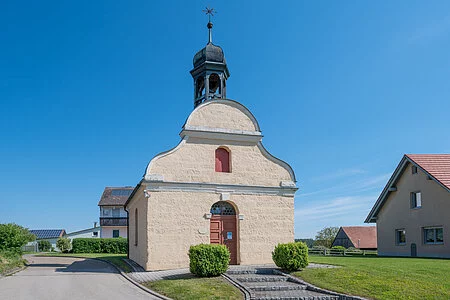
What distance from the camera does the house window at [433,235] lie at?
95.0ft

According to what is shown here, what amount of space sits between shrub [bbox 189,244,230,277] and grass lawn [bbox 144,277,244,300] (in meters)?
Answer: 0.31

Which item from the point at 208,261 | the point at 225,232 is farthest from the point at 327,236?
the point at 208,261

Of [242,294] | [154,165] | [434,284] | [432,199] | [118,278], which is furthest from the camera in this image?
[432,199]

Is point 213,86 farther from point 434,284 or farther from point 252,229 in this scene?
point 434,284

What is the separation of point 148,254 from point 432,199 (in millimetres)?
20283

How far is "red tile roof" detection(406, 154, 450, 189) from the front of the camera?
93.0ft

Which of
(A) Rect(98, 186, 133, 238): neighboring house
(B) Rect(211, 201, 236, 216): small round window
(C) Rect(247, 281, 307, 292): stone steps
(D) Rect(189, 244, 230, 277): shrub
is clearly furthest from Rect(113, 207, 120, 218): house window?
(C) Rect(247, 281, 307, 292): stone steps

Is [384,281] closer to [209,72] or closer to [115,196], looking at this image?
[209,72]

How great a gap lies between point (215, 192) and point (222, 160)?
5.37ft

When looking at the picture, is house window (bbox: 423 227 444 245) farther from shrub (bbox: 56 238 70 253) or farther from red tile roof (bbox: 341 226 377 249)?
shrub (bbox: 56 238 70 253)

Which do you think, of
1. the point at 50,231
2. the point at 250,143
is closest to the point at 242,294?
the point at 250,143

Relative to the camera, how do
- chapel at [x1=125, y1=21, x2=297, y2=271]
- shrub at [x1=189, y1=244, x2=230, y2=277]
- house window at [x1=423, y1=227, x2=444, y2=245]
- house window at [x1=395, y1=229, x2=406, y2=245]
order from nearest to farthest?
shrub at [x1=189, y1=244, x2=230, y2=277] → chapel at [x1=125, y1=21, x2=297, y2=271] → house window at [x1=423, y1=227, x2=444, y2=245] → house window at [x1=395, y1=229, x2=406, y2=245]

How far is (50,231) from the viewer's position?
213ft

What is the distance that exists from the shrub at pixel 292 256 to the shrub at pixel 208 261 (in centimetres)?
242
